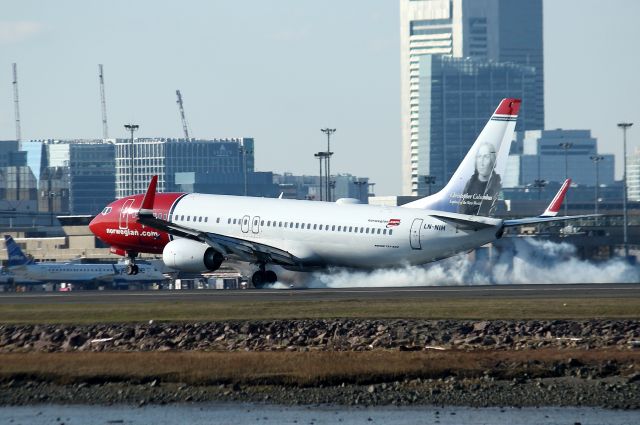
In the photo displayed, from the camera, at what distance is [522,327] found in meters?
49.7

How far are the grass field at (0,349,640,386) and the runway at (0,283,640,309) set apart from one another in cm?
1708

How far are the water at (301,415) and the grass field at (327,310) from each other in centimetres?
1265

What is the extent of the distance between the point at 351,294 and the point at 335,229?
7.20m

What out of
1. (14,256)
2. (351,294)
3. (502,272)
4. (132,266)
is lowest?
(14,256)

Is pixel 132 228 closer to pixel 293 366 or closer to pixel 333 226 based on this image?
pixel 333 226

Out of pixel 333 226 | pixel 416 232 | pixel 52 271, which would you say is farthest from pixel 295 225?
pixel 52 271

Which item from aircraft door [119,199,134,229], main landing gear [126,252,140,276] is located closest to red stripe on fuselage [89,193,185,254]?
aircraft door [119,199,134,229]

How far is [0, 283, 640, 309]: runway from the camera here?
6234 cm

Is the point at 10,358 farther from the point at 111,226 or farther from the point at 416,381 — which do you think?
the point at 111,226

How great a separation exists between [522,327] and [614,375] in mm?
7719

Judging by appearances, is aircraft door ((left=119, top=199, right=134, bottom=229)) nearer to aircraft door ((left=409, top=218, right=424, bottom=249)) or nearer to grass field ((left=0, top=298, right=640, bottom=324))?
aircraft door ((left=409, top=218, right=424, bottom=249))

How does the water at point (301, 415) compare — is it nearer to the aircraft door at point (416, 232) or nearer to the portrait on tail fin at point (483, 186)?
the aircraft door at point (416, 232)

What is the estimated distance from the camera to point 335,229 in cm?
7244

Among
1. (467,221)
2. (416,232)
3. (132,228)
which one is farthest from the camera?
(132,228)
